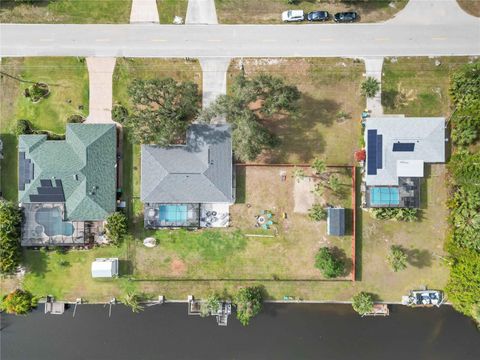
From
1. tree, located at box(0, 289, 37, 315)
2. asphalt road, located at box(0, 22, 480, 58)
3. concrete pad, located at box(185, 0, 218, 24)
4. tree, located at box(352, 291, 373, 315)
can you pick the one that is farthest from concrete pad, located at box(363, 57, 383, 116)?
tree, located at box(0, 289, 37, 315)

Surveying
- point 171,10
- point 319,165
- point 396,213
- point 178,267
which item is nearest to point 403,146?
point 396,213

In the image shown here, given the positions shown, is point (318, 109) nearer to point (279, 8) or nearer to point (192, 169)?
point (279, 8)

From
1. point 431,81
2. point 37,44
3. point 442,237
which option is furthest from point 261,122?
point 37,44

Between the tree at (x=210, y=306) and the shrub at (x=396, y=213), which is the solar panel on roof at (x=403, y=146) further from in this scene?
the tree at (x=210, y=306)

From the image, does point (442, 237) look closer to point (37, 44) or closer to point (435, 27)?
point (435, 27)

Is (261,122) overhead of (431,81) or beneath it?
beneath

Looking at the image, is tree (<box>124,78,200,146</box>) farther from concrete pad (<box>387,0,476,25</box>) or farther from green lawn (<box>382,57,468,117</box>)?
concrete pad (<box>387,0,476,25</box>)
